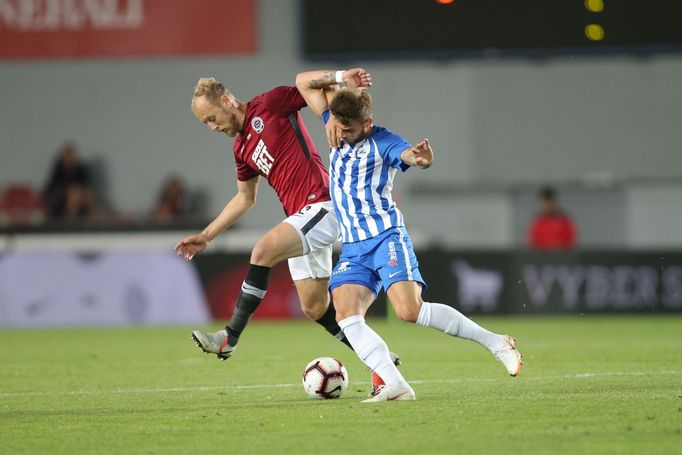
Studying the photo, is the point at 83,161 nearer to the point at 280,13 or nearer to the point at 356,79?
the point at 280,13

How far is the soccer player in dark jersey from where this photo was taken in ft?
25.7

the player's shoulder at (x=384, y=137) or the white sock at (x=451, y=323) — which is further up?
the player's shoulder at (x=384, y=137)

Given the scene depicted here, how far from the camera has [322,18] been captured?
49.6 ft

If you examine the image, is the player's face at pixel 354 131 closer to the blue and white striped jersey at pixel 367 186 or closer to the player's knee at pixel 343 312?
the blue and white striped jersey at pixel 367 186

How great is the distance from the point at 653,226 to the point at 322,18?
7.93m

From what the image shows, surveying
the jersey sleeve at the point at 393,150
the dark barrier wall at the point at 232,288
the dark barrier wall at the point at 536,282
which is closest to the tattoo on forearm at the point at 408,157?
the jersey sleeve at the point at 393,150

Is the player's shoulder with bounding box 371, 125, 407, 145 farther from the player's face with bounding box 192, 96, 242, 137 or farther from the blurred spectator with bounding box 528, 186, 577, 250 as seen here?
the blurred spectator with bounding box 528, 186, 577, 250

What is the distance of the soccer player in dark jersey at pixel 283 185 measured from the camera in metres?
7.82

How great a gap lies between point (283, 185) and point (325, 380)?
1426 mm

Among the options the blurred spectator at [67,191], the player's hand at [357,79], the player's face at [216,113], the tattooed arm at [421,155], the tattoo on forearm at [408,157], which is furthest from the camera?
the blurred spectator at [67,191]

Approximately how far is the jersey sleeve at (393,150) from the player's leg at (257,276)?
96 cm

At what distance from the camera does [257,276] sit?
7820 millimetres

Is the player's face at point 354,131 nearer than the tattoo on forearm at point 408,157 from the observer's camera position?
No

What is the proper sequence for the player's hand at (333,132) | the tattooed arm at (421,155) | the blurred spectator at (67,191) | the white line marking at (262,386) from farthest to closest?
1. the blurred spectator at (67,191)
2. the white line marking at (262,386)
3. the player's hand at (333,132)
4. the tattooed arm at (421,155)
